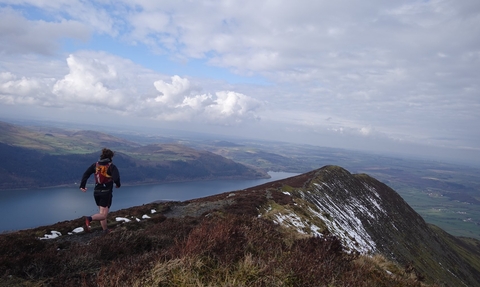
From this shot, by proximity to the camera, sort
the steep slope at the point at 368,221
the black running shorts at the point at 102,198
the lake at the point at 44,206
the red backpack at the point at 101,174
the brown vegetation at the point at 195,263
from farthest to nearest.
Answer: the lake at the point at 44,206 → the steep slope at the point at 368,221 → the black running shorts at the point at 102,198 → the red backpack at the point at 101,174 → the brown vegetation at the point at 195,263

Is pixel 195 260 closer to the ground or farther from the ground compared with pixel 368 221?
farther from the ground

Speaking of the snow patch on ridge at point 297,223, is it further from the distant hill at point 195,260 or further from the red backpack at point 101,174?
the red backpack at point 101,174

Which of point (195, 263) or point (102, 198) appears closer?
point (195, 263)

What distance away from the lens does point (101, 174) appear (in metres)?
10.2

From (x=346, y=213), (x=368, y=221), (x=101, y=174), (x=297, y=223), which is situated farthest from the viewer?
(x=368, y=221)

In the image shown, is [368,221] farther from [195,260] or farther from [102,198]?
[195,260]

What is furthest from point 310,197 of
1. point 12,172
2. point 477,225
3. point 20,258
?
point 12,172

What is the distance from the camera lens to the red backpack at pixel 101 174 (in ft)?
33.5

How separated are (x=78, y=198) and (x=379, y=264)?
13575 centimetres

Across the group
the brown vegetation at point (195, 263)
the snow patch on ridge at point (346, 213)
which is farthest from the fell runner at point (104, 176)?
the snow patch on ridge at point (346, 213)

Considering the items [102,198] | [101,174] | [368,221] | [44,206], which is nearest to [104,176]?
[101,174]

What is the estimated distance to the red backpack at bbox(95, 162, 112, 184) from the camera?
10219 mm

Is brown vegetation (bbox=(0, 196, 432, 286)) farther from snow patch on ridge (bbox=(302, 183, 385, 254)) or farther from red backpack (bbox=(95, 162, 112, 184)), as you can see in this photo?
snow patch on ridge (bbox=(302, 183, 385, 254))

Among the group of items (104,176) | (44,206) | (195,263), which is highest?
(104,176)
